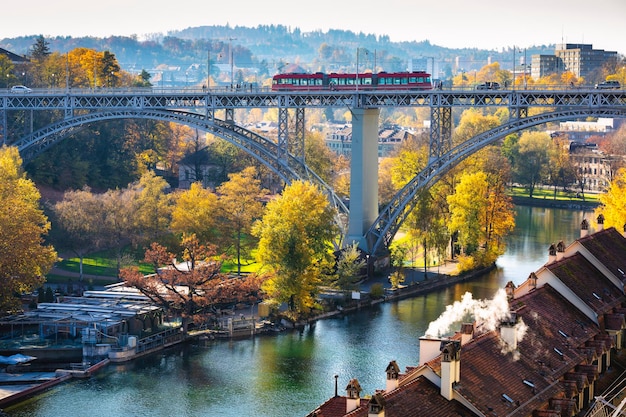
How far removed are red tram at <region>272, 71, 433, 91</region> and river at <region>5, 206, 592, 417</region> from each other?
47.6 ft

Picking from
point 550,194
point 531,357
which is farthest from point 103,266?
point 550,194

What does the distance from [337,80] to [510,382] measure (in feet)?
149

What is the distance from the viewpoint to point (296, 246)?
6988cm

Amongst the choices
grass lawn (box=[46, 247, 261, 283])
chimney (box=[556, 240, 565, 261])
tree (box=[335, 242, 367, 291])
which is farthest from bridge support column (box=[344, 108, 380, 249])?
chimney (box=[556, 240, 565, 261])

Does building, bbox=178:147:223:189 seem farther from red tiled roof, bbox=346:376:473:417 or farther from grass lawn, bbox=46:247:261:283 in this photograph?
red tiled roof, bbox=346:376:473:417

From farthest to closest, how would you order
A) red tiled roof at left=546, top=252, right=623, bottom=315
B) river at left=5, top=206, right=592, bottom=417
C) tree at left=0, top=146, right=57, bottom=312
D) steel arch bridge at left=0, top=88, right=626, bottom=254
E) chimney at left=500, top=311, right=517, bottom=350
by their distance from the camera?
steel arch bridge at left=0, top=88, right=626, bottom=254 < tree at left=0, top=146, right=57, bottom=312 < river at left=5, top=206, right=592, bottom=417 < red tiled roof at left=546, top=252, right=623, bottom=315 < chimney at left=500, top=311, right=517, bottom=350

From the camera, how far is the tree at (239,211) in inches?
3125

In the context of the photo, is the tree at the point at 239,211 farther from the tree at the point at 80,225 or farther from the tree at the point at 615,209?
the tree at the point at 615,209

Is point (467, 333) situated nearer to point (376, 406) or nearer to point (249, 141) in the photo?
point (376, 406)

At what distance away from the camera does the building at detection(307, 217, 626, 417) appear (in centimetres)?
3544

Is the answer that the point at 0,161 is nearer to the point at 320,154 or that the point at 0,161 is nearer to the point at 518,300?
the point at 320,154

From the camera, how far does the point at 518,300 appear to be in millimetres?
46062

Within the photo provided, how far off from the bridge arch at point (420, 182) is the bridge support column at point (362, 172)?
758 millimetres

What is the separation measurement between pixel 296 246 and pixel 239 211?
38.8ft
